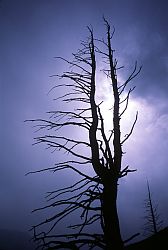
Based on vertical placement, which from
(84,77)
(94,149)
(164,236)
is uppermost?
(84,77)

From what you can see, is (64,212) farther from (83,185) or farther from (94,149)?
(94,149)

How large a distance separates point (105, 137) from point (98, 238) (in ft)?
5.94

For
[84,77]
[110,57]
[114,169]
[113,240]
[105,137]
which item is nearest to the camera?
[113,240]

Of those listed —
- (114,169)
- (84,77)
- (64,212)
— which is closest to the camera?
(64,212)

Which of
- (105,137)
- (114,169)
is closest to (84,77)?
(105,137)

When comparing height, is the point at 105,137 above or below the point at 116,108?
below

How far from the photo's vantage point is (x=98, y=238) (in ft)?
11.6

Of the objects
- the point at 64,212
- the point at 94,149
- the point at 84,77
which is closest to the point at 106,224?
the point at 64,212

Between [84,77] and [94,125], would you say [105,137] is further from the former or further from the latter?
[84,77]

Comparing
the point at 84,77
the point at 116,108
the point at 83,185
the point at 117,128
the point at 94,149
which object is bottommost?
the point at 83,185

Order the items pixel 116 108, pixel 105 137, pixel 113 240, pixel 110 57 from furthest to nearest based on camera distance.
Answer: pixel 110 57 < pixel 116 108 < pixel 105 137 < pixel 113 240

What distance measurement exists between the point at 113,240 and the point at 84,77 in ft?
11.4

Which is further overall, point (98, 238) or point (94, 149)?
point (94, 149)

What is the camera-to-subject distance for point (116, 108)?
191 inches
